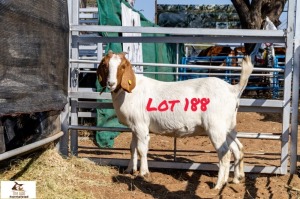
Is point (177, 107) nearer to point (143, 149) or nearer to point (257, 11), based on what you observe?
point (143, 149)

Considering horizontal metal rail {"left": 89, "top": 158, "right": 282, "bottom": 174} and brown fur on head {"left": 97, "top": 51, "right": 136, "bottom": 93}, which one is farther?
horizontal metal rail {"left": 89, "top": 158, "right": 282, "bottom": 174}

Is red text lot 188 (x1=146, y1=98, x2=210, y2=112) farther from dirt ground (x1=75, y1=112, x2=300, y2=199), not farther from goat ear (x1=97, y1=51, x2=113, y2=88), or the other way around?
dirt ground (x1=75, y1=112, x2=300, y2=199)

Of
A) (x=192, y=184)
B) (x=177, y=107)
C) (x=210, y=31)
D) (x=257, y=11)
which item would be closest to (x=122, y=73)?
(x=177, y=107)

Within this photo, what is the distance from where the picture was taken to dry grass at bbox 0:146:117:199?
4984 mm

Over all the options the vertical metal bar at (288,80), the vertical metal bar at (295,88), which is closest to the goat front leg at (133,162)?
the vertical metal bar at (288,80)

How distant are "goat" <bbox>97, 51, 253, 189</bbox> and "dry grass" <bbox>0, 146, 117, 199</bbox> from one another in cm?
60

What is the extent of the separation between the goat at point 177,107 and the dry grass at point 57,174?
1.97 ft

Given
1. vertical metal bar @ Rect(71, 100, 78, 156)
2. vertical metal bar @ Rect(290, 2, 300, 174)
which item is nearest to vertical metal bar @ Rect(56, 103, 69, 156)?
vertical metal bar @ Rect(71, 100, 78, 156)

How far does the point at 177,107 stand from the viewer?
19.6 feet

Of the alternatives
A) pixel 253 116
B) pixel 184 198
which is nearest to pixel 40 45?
pixel 184 198

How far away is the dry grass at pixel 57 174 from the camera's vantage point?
498 centimetres

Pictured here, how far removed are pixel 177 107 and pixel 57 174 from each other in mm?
1526

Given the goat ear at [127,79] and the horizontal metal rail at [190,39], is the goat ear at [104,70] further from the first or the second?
the horizontal metal rail at [190,39]

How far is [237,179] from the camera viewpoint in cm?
614
